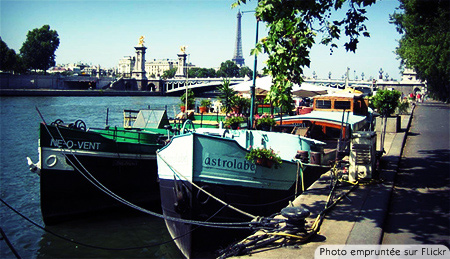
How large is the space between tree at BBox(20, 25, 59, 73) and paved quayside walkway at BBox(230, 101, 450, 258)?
10510 cm

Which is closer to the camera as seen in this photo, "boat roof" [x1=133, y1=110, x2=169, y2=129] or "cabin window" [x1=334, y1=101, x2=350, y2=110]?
"cabin window" [x1=334, y1=101, x2=350, y2=110]

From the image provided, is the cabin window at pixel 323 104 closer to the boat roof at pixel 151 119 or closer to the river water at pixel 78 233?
the boat roof at pixel 151 119

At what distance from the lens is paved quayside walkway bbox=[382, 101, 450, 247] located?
690 centimetres

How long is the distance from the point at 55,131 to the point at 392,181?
28.7 feet

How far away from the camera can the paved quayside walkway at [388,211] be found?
6531 mm

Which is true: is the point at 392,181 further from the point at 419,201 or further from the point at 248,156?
the point at 248,156

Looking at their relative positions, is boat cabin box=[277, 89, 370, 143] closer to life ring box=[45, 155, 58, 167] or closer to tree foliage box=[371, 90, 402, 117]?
life ring box=[45, 155, 58, 167]

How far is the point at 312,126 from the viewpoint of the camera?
1356cm

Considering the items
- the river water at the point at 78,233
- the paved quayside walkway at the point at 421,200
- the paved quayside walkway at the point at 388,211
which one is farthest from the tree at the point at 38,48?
the paved quayside walkway at the point at 388,211

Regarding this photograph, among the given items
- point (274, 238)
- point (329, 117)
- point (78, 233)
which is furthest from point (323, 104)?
point (274, 238)

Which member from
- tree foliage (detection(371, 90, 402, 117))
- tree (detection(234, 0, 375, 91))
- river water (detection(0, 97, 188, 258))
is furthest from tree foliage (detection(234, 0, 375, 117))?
tree foliage (detection(371, 90, 402, 117))

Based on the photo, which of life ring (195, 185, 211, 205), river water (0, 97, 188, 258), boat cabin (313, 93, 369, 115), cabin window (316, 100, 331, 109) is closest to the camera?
life ring (195, 185, 211, 205)

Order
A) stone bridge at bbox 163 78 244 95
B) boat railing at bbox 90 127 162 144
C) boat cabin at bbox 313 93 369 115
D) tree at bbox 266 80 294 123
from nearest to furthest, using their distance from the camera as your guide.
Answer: tree at bbox 266 80 294 123
boat railing at bbox 90 127 162 144
boat cabin at bbox 313 93 369 115
stone bridge at bbox 163 78 244 95

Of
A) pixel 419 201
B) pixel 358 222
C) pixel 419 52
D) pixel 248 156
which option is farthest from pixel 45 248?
pixel 419 52
